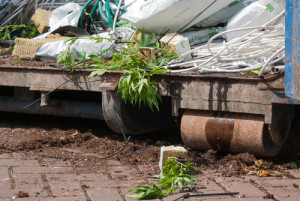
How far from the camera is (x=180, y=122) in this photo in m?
4.61

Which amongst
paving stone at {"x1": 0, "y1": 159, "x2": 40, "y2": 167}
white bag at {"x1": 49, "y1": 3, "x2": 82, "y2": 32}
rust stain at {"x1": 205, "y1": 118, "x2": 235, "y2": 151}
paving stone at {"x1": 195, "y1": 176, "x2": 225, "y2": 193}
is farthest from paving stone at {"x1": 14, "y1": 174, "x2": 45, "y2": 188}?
white bag at {"x1": 49, "y1": 3, "x2": 82, "y2": 32}

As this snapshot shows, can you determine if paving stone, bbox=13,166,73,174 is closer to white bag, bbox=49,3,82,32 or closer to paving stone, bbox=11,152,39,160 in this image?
paving stone, bbox=11,152,39,160

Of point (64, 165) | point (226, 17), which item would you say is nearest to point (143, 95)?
point (64, 165)

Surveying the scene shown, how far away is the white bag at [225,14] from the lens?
508cm

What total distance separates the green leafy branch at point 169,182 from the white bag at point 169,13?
1508 millimetres

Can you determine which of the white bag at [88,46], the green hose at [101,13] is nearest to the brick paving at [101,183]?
the white bag at [88,46]

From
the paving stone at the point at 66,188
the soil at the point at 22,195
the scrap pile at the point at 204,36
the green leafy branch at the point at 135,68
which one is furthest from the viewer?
the scrap pile at the point at 204,36

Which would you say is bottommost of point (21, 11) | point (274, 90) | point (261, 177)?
point (261, 177)

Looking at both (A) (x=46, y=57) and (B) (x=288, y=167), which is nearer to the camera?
(B) (x=288, y=167)

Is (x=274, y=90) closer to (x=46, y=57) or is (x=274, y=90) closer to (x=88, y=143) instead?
(x=88, y=143)

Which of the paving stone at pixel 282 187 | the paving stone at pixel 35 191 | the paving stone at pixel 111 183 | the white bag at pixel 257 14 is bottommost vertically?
the paving stone at pixel 282 187

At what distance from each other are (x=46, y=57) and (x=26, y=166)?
1639 millimetres

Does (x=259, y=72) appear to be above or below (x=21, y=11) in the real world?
below

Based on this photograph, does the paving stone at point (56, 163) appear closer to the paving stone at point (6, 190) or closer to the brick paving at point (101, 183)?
the brick paving at point (101, 183)
